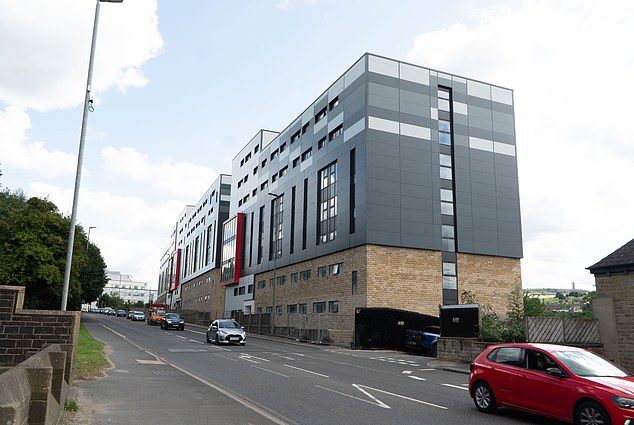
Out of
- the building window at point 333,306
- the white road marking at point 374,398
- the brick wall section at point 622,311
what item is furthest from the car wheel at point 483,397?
the building window at point 333,306

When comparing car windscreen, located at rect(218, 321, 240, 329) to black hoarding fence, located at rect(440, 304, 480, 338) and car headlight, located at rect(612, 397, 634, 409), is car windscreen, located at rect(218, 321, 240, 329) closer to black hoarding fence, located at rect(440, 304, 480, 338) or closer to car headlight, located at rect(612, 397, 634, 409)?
black hoarding fence, located at rect(440, 304, 480, 338)

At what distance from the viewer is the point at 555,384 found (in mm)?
9180

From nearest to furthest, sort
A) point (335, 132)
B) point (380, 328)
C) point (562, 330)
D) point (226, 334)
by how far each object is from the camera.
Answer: point (562, 330), point (226, 334), point (380, 328), point (335, 132)

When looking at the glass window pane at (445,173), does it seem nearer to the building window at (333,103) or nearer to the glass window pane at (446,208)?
Result: the glass window pane at (446,208)

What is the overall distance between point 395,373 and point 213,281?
64812mm

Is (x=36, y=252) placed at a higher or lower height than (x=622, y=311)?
higher

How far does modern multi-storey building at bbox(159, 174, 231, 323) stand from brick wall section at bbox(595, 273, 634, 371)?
6279cm

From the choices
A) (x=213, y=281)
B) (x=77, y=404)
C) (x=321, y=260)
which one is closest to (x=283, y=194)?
(x=321, y=260)

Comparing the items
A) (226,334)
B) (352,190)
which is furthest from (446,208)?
(226,334)

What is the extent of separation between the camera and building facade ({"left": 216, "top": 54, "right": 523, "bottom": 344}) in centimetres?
3944

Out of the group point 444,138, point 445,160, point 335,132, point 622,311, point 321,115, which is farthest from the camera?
point 321,115

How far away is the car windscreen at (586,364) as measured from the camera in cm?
923

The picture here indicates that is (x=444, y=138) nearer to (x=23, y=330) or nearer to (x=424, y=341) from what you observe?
(x=424, y=341)

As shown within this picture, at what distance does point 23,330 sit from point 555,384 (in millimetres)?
10207
